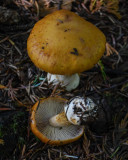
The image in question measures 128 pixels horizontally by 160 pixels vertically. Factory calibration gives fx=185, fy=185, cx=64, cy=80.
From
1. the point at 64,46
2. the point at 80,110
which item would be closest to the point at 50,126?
the point at 80,110

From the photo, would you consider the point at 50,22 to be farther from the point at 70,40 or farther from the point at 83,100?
the point at 83,100

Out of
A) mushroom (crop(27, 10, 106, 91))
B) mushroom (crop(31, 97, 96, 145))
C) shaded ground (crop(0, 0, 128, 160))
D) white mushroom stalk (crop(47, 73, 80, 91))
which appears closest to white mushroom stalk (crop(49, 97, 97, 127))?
mushroom (crop(31, 97, 96, 145))

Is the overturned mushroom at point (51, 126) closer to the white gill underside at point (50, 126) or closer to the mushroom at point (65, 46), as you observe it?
the white gill underside at point (50, 126)

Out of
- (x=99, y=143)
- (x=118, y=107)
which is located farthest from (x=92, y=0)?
(x=99, y=143)

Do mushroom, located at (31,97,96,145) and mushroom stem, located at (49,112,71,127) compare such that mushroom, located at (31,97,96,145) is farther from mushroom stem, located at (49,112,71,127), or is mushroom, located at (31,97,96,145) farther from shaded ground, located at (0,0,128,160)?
shaded ground, located at (0,0,128,160)

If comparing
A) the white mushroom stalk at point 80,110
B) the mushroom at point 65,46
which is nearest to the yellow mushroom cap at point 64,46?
the mushroom at point 65,46
